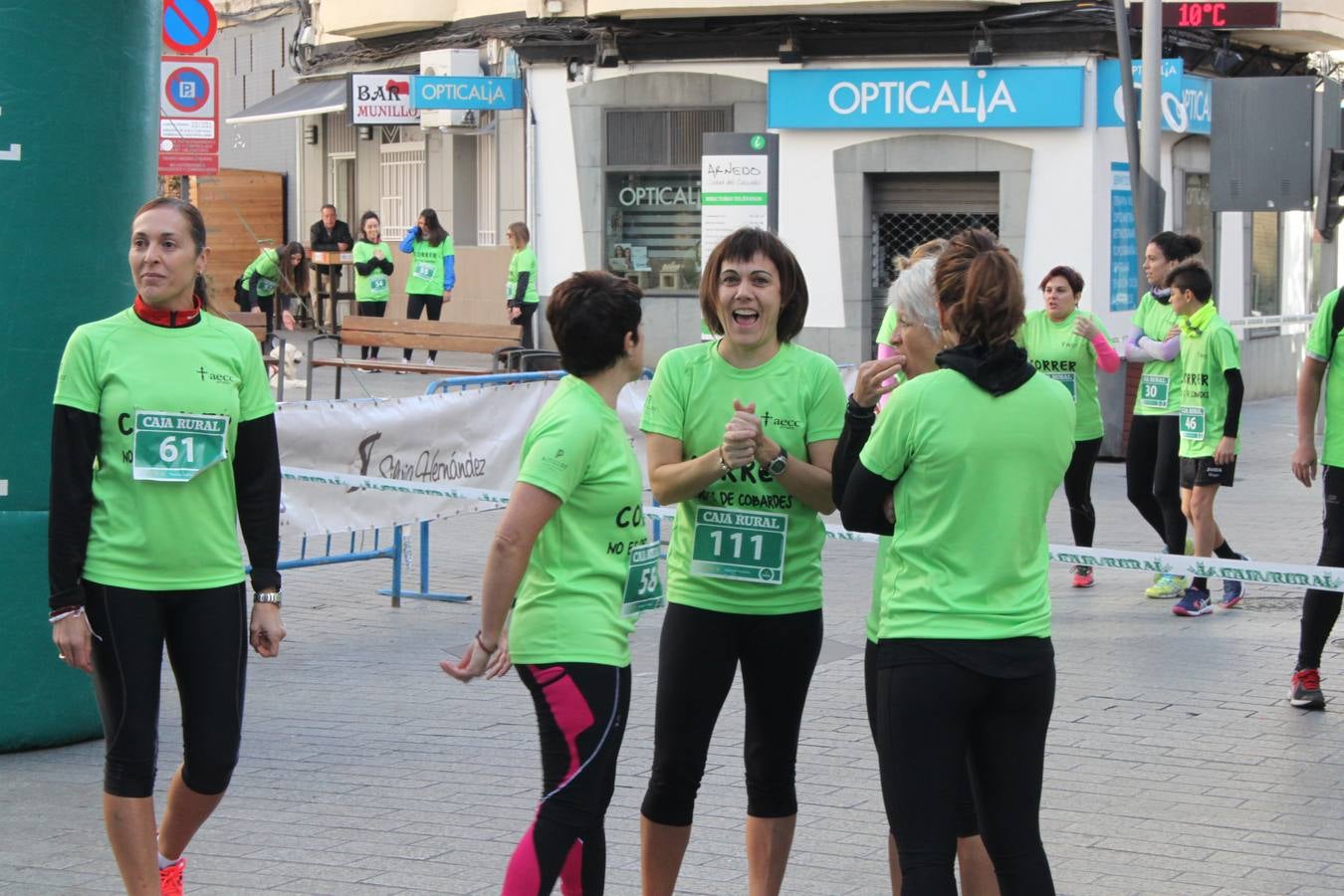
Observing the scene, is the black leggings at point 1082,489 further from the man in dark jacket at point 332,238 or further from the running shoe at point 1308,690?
the man in dark jacket at point 332,238

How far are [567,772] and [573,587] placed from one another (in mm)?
400

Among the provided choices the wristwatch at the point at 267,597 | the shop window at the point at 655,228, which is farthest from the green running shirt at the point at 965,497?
the shop window at the point at 655,228

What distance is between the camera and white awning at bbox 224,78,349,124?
28.7m

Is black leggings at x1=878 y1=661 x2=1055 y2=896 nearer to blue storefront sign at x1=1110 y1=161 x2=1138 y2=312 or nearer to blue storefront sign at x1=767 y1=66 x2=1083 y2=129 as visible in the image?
blue storefront sign at x1=767 y1=66 x2=1083 y2=129

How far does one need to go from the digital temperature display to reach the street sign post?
30.8ft

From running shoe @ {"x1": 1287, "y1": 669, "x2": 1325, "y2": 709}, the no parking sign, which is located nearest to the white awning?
the no parking sign

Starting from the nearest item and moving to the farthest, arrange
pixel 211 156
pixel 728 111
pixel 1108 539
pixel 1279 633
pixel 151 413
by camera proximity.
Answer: pixel 151 413
pixel 1279 633
pixel 1108 539
pixel 211 156
pixel 728 111

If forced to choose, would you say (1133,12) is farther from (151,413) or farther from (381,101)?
(151,413)

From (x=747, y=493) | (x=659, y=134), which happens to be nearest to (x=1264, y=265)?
(x=659, y=134)

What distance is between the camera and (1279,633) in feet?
30.1

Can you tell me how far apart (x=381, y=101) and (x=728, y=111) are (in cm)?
615

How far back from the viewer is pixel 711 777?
6516 millimetres

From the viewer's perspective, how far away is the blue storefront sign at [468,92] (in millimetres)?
23891

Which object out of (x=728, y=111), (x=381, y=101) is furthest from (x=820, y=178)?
(x=381, y=101)
